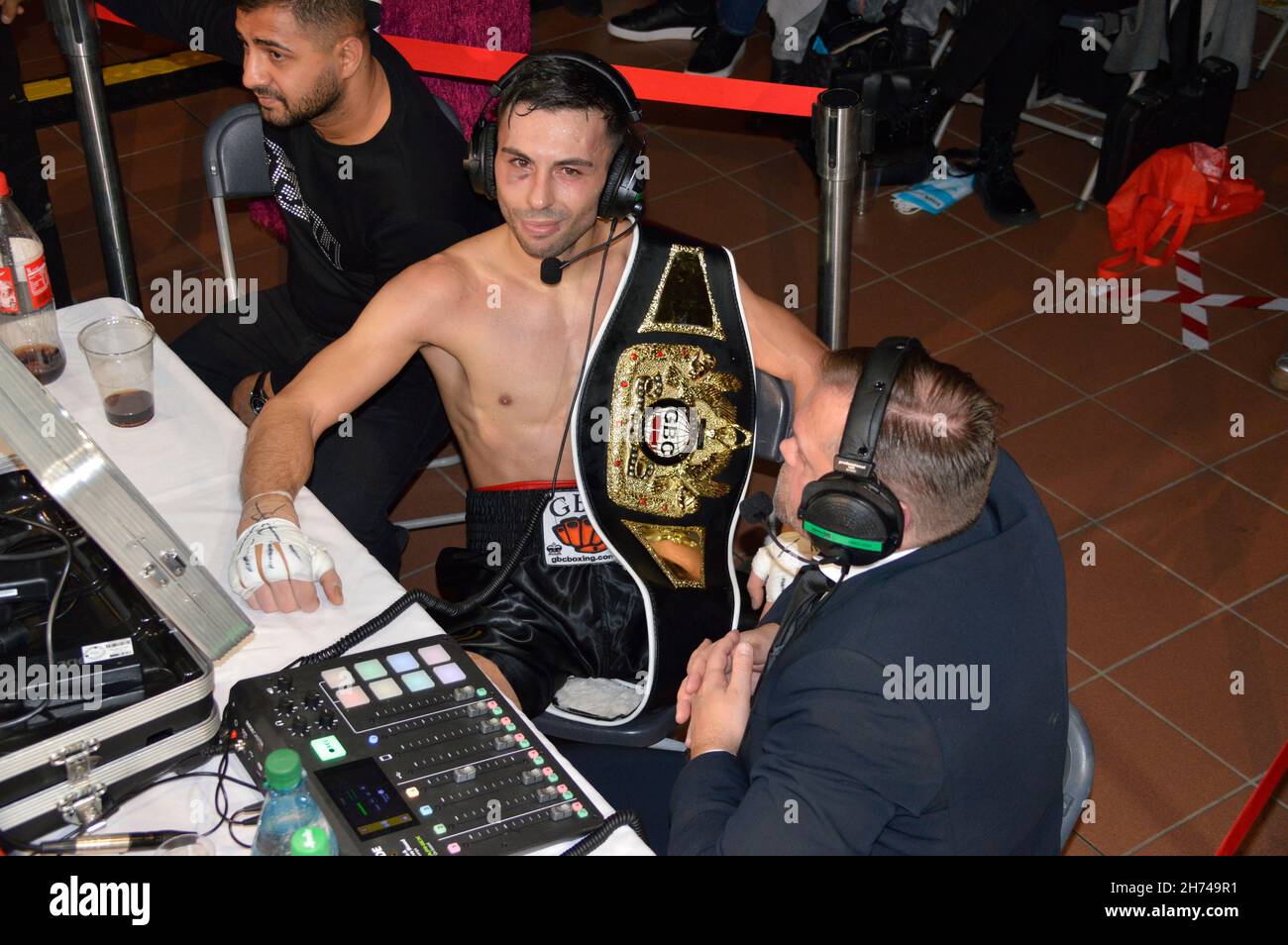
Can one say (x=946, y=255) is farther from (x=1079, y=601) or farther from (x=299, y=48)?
(x=299, y=48)

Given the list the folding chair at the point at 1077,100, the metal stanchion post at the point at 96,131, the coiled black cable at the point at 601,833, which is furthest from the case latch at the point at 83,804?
the folding chair at the point at 1077,100

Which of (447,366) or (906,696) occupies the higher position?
(906,696)

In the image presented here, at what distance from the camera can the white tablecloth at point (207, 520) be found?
158 cm

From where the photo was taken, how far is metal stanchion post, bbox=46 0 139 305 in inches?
112

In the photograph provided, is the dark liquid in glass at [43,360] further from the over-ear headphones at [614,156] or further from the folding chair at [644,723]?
the folding chair at [644,723]

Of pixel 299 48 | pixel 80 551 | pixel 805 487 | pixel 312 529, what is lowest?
pixel 312 529

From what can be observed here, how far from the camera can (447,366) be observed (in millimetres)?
2438

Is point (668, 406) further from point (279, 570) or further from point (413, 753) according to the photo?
point (413, 753)

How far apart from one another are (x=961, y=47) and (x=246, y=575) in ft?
11.2

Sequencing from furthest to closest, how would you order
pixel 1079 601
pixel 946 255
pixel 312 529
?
pixel 946 255 → pixel 1079 601 → pixel 312 529

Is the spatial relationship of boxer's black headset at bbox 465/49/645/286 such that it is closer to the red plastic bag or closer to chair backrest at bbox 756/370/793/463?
chair backrest at bbox 756/370/793/463

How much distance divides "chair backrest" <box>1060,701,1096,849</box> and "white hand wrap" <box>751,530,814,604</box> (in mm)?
588

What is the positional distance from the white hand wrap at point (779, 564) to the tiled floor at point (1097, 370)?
82 cm
